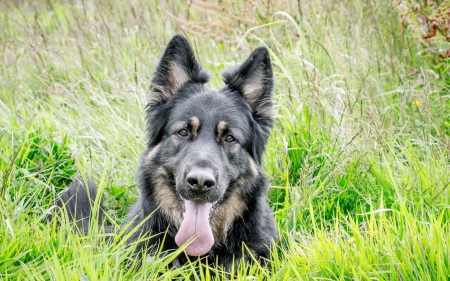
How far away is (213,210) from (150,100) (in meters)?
1.08

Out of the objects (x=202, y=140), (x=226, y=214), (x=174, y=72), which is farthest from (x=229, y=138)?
(x=174, y=72)

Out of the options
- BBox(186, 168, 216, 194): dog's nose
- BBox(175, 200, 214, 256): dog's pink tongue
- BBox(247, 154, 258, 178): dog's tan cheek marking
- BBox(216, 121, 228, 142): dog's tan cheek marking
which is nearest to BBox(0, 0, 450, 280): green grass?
BBox(175, 200, 214, 256): dog's pink tongue

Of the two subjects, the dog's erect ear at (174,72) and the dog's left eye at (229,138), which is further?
the dog's erect ear at (174,72)

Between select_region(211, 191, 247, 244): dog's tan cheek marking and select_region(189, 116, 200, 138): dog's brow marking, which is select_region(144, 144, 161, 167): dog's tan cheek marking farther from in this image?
select_region(211, 191, 247, 244): dog's tan cheek marking

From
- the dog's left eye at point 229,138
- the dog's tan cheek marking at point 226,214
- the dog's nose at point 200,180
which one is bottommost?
the dog's tan cheek marking at point 226,214

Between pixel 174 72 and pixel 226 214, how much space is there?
122 cm

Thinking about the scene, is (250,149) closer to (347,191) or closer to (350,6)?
(347,191)

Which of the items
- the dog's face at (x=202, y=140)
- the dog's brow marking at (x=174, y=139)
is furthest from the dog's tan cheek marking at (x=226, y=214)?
the dog's brow marking at (x=174, y=139)

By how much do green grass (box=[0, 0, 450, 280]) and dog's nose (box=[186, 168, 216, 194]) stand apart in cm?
52

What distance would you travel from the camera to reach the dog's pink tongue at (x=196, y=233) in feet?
11.9

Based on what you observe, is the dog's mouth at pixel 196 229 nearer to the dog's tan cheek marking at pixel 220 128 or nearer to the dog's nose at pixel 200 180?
the dog's nose at pixel 200 180

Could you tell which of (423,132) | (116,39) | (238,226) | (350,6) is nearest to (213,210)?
(238,226)

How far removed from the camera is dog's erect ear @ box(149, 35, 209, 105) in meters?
4.17

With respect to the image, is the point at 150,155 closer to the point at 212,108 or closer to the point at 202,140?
the point at 202,140
